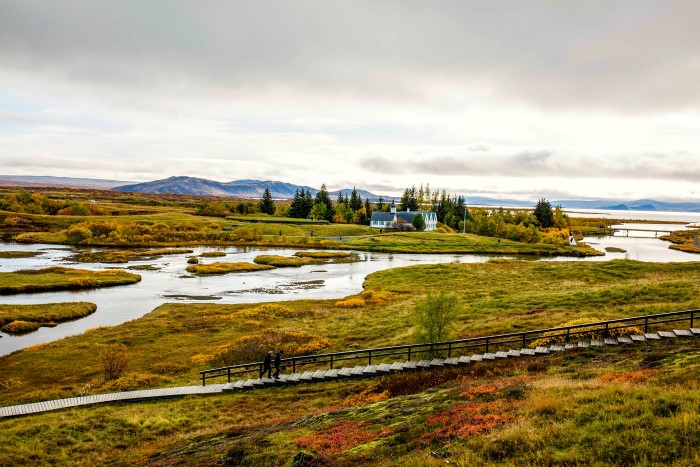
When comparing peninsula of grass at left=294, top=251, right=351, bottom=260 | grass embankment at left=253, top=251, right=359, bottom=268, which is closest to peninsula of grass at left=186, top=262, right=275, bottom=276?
grass embankment at left=253, top=251, right=359, bottom=268

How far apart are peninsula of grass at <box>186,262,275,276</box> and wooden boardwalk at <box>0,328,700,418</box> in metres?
52.5

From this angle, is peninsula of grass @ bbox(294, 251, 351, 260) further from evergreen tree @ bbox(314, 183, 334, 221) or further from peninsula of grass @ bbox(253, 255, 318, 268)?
evergreen tree @ bbox(314, 183, 334, 221)

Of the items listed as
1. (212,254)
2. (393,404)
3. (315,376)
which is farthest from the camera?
(212,254)

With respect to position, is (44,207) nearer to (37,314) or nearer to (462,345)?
(37,314)

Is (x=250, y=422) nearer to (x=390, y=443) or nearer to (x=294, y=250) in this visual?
(x=390, y=443)

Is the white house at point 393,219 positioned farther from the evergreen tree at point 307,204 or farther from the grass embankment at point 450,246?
the evergreen tree at point 307,204

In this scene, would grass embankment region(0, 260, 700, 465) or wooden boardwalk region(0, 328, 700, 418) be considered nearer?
grass embankment region(0, 260, 700, 465)

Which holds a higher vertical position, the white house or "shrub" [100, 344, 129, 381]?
the white house

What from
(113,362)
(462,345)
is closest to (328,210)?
Answer: (113,362)

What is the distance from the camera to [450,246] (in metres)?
120

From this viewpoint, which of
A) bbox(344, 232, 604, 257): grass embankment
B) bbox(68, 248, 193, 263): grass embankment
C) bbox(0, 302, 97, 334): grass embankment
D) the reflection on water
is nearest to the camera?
bbox(0, 302, 97, 334): grass embankment

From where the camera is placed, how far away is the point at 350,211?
182750 mm

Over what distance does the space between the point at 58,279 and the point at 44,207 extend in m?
128

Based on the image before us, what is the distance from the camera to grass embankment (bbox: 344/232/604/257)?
4508 inches
